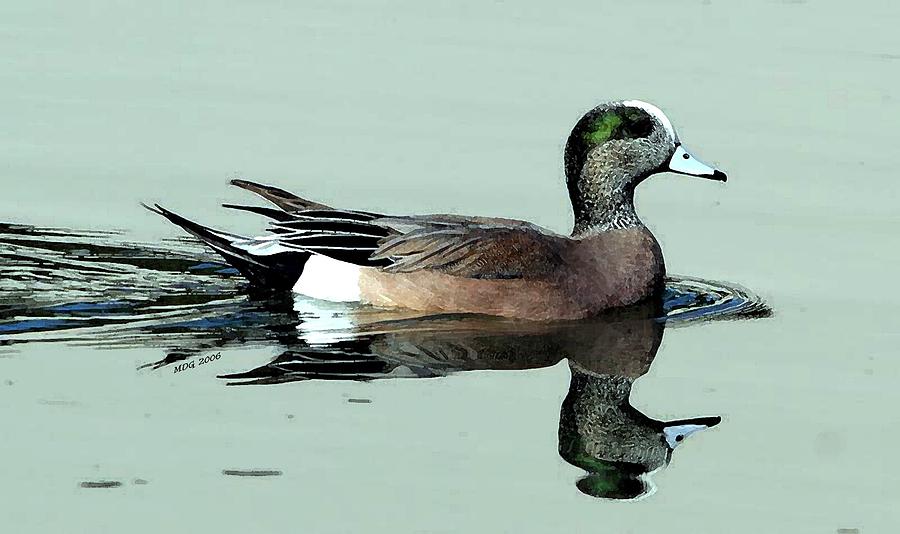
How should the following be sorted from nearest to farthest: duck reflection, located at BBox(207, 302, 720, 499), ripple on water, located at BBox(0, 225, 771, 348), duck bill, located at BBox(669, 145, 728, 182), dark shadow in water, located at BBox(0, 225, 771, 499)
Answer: duck reflection, located at BBox(207, 302, 720, 499), dark shadow in water, located at BBox(0, 225, 771, 499), ripple on water, located at BBox(0, 225, 771, 348), duck bill, located at BBox(669, 145, 728, 182)

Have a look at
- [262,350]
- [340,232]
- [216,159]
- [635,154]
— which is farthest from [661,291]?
[216,159]

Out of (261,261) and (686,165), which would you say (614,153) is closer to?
(686,165)

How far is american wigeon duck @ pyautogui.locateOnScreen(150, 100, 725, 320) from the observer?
8.74m

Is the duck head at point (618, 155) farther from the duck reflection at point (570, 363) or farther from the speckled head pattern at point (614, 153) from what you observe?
the duck reflection at point (570, 363)

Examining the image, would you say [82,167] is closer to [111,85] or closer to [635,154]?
[111,85]

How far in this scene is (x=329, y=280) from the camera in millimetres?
8961

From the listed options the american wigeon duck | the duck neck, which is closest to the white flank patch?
the american wigeon duck

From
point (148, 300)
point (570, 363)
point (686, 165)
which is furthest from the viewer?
point (686, 165)

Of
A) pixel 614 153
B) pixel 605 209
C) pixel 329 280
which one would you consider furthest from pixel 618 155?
pixel 329 280

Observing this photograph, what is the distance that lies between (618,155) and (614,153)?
0.02m

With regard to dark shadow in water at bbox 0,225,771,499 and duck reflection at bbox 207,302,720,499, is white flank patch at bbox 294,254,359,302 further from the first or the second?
duck reflection at bbox 207,302,720,499

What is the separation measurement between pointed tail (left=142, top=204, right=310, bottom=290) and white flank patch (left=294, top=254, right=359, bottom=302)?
0.05 meters

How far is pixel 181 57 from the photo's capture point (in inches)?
489

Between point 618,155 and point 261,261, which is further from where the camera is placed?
point 618,155
